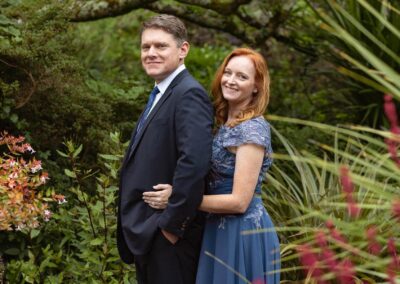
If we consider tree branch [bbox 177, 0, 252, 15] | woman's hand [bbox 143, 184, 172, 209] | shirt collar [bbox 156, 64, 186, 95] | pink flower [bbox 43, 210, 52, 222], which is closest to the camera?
woman's hand [bbox 143, 184, 172, 209]

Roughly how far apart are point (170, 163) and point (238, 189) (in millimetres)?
327

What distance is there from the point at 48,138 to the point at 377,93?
313 cm

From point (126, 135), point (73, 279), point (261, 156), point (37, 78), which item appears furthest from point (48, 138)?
point (261, 156)

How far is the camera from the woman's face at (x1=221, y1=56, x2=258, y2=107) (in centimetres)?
338

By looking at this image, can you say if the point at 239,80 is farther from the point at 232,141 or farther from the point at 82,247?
the point at 82,247

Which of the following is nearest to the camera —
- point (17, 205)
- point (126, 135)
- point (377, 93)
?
point (17, 205)

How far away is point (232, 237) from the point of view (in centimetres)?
338

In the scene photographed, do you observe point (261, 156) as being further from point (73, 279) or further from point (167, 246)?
point (73, 279)

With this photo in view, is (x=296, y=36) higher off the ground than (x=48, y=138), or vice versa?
(x=296, y=36)

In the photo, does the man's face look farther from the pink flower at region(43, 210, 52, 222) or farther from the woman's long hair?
the pink flower at region(43, 210, 52, 222)

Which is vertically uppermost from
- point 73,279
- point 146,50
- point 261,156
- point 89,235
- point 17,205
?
point 146,50

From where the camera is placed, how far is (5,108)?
16.6ft

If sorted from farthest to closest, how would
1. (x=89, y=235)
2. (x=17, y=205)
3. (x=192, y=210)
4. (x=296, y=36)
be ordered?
(x=296, y=36) → (x=89, y=235) → (x=17, y=205) → (x=192, y=210)

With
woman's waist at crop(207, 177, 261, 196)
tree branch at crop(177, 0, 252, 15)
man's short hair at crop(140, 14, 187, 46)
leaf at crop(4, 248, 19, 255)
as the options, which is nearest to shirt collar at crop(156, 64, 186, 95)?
man's short hair at crop(140, 14, 187, 46)
